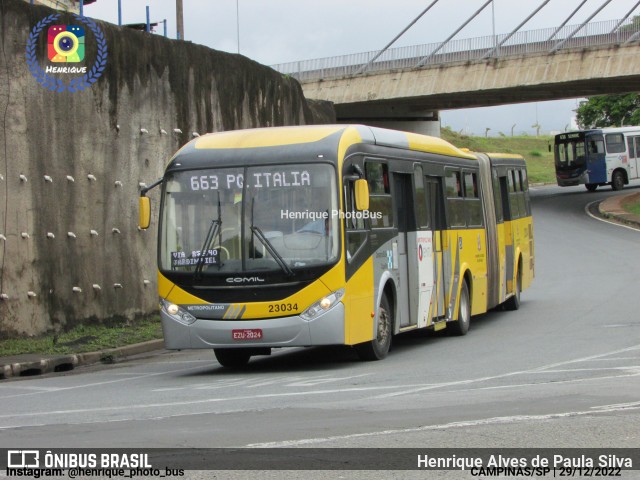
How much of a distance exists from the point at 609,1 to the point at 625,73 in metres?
4.88

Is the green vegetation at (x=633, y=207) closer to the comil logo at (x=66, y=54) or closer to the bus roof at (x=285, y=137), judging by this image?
the comil logo at (x=66, y=54)

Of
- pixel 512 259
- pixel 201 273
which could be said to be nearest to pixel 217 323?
pixel 201 273

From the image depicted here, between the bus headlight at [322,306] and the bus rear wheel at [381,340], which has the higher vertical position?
the bus headlight at [322,306]

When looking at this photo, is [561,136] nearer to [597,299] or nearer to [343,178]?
[597,299]

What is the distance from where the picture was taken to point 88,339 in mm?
19219

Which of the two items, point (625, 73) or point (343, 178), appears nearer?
point (343, 178)

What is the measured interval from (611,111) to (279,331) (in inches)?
2893

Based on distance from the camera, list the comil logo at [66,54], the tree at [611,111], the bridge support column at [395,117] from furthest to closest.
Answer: the tree at [611,111] < the bridge support column at [395,117] < the comil logo at [66,54]

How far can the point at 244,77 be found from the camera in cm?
2698

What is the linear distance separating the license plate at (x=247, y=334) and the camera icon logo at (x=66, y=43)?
→ 7479 mm

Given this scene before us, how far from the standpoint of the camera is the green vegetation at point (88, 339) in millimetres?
17891

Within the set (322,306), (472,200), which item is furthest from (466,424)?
(472,200)

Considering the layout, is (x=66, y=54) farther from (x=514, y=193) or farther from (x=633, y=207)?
(x=633, y=207)

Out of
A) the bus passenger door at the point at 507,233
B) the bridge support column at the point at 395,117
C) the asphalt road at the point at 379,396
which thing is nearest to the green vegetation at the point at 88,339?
the asphalt road at the point at 379,396
